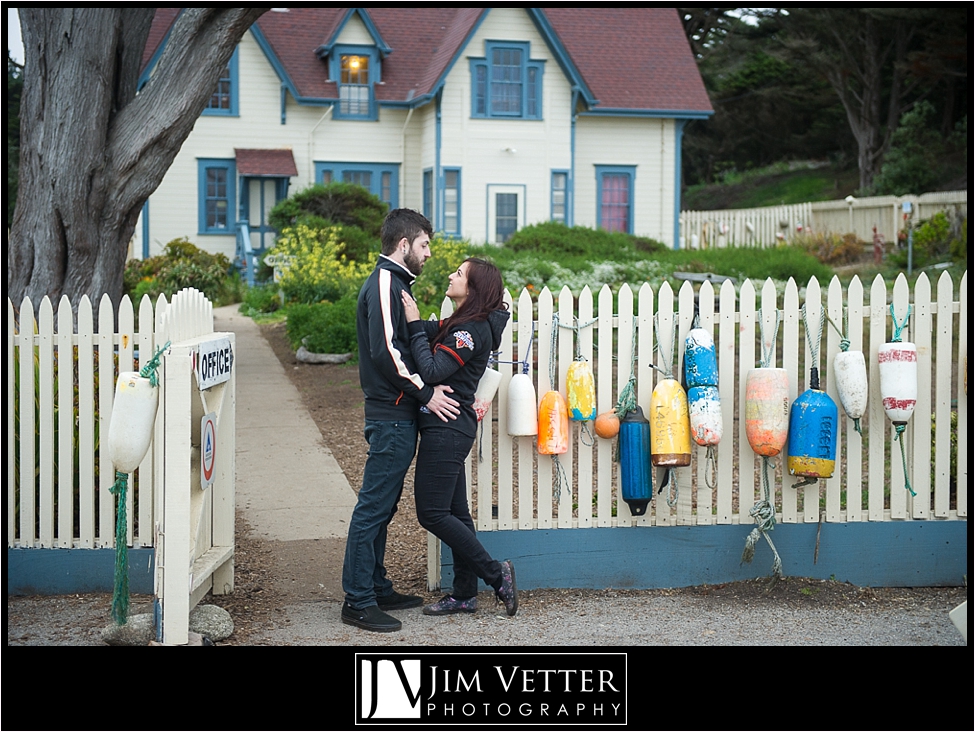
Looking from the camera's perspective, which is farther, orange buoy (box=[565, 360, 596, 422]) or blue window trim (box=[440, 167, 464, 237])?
blue window trim (box=[440, 167, 464, 237])

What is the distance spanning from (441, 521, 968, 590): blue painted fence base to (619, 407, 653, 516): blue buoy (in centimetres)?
28

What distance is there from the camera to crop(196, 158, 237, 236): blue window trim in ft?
79.9

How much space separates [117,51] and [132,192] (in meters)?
1.18

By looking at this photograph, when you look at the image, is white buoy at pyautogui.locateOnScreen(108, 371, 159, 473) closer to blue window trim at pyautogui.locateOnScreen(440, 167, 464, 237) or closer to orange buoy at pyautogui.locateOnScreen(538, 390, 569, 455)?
orange buoy at pyautogui.locateOnScreen(538, 390, 569, 455)

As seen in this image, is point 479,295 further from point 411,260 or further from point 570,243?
point 570,243

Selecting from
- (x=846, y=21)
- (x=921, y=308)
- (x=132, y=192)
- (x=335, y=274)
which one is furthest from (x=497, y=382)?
(x=846, y=21)

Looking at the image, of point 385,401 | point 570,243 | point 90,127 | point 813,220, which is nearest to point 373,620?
point 385,401

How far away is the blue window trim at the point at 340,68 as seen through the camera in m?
24.6

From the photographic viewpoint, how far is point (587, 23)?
88.1 ft

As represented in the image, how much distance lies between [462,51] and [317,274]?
8969 mm

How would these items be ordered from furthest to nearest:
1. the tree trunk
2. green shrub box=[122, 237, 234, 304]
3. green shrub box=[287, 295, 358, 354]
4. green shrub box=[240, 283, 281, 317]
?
green shrub box=[122, 237, 234, 304], green shrub box=[240, 283, 281, 317], green shrub box=[287, 295, 358, 354], the tree trunk

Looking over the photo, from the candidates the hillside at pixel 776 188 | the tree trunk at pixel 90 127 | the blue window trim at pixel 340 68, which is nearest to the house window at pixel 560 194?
the blue window trim at pixel 340 68

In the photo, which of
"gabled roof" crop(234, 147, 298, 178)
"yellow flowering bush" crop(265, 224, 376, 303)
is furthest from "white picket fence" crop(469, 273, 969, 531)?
"gabled roof" crop(234, 147, 298, 178)

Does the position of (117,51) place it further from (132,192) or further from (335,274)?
(335,274)
